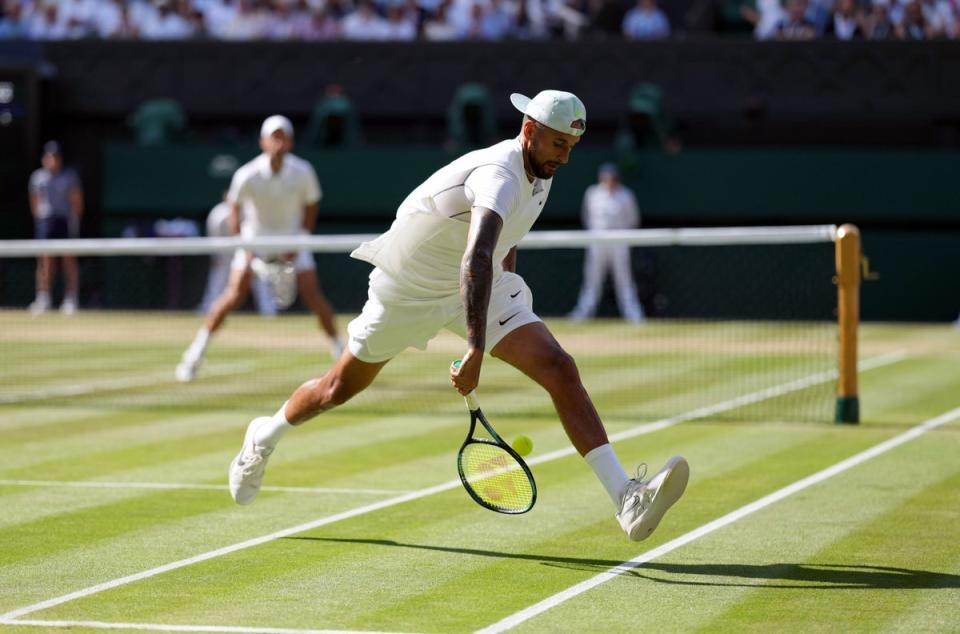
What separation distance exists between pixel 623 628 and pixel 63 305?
21.7 meters

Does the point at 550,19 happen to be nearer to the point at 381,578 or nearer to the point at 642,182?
the point at 642,182

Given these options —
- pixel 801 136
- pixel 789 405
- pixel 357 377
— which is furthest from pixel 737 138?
pixel 357 377

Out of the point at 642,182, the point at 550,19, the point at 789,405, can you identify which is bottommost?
the point at 789,405

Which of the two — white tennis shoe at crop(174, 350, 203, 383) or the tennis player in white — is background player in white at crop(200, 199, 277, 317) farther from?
the tennis player in white

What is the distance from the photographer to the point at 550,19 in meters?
26.8

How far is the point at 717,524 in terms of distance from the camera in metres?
8.19

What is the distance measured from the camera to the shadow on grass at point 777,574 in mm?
6742

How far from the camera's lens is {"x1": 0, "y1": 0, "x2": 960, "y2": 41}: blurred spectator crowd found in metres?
24.8

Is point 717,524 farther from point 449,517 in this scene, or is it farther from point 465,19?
point 465,19

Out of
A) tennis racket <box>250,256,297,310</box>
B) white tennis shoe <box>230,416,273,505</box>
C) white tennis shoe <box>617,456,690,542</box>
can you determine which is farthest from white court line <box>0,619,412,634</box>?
tennis racket <box>250,256,297,310</box>

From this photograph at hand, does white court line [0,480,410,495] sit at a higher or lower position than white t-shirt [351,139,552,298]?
lower

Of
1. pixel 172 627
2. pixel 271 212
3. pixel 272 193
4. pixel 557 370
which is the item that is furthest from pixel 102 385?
pixel 172 627

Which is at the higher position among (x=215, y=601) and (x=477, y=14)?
(x=477, y=14)

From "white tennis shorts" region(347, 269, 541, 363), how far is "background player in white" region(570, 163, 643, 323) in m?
15.9
